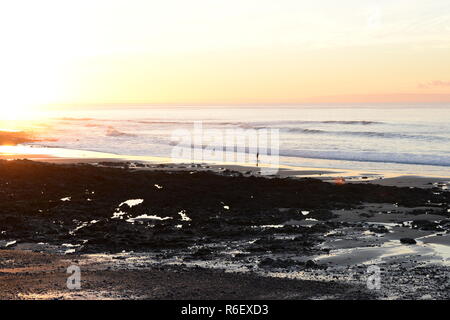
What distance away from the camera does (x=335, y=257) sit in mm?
12867

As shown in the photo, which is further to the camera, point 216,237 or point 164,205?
point 164,205

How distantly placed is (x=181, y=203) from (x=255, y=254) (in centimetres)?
691

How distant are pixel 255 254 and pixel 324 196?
865 centimetres

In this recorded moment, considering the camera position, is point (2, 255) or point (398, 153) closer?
point (2, 255)

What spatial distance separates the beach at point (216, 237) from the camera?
1046 cm

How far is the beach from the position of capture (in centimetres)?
1046

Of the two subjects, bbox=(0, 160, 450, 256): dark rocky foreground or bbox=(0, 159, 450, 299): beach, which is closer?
bbox=(0, 159, 450, 299): beach

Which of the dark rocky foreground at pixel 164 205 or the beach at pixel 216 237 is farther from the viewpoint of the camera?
the dark rocky foreground at pixel 164 205

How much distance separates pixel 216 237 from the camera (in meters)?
15.0
